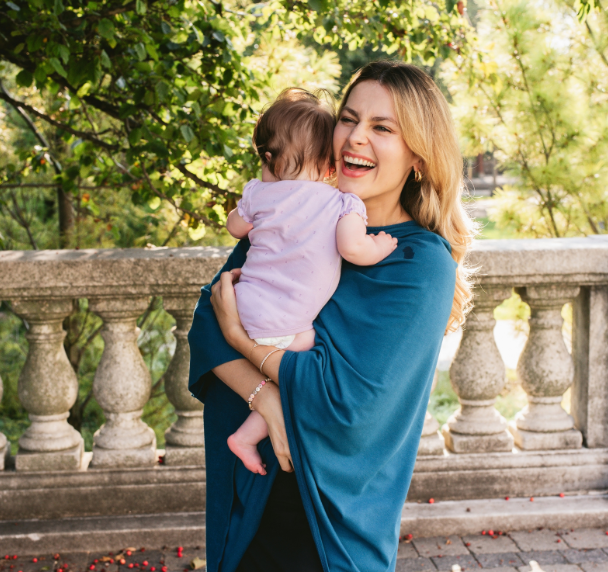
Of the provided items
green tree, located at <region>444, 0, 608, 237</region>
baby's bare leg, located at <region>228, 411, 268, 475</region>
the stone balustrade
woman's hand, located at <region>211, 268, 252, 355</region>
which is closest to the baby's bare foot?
baby's bare leg, located at <region>228, 411, 268, 475</region>

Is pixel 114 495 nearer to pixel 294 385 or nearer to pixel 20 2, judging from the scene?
pixel 294 385

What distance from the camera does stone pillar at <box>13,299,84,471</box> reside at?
2775 mm

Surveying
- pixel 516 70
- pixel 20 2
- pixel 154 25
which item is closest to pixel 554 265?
pixel 154 25

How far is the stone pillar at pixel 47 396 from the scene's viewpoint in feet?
9.11

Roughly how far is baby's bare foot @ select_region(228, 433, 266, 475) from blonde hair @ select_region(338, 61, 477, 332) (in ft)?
2.39

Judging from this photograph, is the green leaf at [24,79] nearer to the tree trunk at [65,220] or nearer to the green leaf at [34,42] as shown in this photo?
the green leaf at [34,42]

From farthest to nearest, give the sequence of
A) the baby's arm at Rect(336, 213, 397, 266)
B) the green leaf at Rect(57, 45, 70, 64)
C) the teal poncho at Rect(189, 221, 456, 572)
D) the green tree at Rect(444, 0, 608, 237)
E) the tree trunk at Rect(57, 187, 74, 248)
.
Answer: the tree trunk at Rect(57, 187, 74, 248) < the green tree at Rect(444, 0, 608, 237) < the green leaf at Rect(57, 45, 70, 64) < the baby's arm at Rect(336, 213, 397, 266) < the teal poncho at Rect(189, 221, 456, 572)

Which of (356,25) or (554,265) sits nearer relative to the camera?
(554,265)

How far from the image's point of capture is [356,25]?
4.07 metres

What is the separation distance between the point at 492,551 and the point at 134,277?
1933 mm

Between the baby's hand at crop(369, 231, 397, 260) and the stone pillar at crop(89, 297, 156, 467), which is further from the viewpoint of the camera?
the stone pillar at crop(89, 297, 156, 467)

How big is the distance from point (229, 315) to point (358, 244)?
393 millimetres

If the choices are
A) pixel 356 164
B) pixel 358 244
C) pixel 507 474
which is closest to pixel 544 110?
pixel 507 474

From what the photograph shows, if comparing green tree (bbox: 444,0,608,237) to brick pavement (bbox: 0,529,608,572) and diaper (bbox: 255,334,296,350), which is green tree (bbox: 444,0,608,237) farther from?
diaper (bbox: 255,334,296,350)
